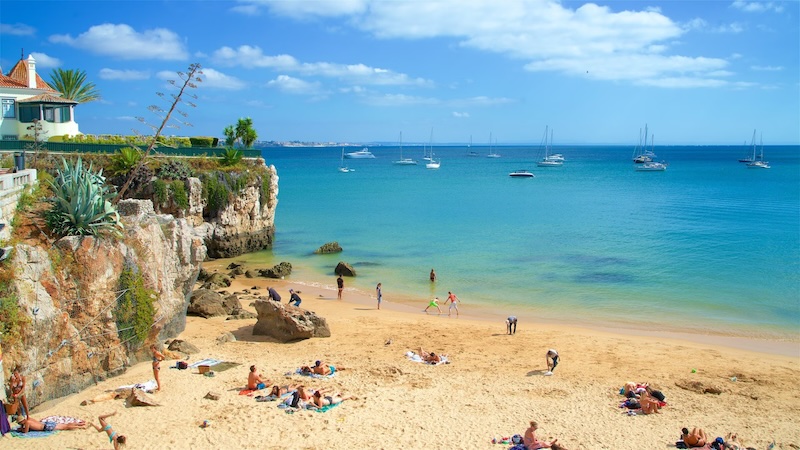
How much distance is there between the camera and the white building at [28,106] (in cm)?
3616

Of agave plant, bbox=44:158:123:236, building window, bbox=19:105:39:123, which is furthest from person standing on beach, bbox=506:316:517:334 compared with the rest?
building window, bbox=19:105:39:123

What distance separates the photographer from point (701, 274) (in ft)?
106

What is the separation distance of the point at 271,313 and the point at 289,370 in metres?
3.83

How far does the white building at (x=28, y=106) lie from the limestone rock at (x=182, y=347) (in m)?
25.2

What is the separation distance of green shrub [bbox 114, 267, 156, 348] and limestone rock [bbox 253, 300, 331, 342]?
4.53 m

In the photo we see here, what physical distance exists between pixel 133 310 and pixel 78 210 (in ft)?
10.3

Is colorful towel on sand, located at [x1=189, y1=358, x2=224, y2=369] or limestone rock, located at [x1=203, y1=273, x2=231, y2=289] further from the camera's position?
limestone rock, located at [x1=203, y1=273, x2=231, y2=289]

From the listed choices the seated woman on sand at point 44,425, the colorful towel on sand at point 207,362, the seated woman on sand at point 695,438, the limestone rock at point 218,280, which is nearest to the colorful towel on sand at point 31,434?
the seated woman on sand at point 44,425

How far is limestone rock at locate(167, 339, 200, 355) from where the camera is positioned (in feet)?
60.6

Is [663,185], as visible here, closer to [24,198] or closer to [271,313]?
[271,313]

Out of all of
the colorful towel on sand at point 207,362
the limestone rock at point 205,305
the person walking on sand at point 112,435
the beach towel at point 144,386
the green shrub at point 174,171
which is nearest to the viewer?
the person walking on sand at point 112,435

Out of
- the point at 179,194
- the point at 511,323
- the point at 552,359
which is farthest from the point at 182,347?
the point at 179,194

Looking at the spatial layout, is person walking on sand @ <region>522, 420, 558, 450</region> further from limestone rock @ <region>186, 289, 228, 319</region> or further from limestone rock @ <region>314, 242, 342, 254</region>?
limestone rock @ <region>314, 242, 342, 254</region>

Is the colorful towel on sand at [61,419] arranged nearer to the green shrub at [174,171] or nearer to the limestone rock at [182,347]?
the limestone rock at [182,347]
